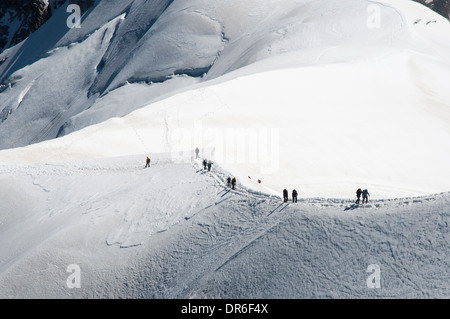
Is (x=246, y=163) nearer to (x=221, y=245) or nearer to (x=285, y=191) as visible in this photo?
(x=285, y=191)

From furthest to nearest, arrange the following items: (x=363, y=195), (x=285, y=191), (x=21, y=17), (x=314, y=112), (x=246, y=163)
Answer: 1. (x=21, y=17)
2. (x=314, y=112)
3. (x=246, y=163)
4. (x=285, y=191)
5. (x=363, y=195)

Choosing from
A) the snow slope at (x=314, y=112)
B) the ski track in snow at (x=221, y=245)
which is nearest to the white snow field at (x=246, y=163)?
the ski track in snow at (x=221, y=245)

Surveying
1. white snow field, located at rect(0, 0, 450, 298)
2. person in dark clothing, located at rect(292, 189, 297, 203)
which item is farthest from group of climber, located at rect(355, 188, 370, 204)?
person in dark clothing, located at rect(292, 189, 297, 203)

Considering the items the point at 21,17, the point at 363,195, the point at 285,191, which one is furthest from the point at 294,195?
the point at 21,17

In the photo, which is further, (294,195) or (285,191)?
(294,195)

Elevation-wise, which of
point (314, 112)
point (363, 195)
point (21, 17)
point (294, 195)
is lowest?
point (363, 195)

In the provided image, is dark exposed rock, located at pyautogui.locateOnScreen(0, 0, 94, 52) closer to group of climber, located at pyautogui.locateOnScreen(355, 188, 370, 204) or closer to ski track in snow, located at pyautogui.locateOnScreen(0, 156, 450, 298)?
ski track in snow, located at pyautogui.locateOnScreen(0, 156, 450, 298)

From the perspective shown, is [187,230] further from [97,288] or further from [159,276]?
[97,288]
